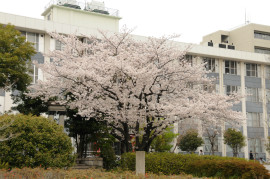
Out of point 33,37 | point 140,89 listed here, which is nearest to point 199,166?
point 140,89

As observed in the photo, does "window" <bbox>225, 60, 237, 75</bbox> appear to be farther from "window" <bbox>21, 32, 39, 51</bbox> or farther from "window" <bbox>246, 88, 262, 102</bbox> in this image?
"window" <bbox>21, 32, 39, 51</bbox>

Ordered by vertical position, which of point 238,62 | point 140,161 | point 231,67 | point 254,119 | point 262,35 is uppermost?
point 262,35

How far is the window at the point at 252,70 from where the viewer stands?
43.5 m

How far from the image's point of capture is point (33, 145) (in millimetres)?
14508

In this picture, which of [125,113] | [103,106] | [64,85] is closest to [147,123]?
[125,113]

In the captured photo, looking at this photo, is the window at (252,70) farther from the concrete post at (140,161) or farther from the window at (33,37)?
the concrete post at (140,161)

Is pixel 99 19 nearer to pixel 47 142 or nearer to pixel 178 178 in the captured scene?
pixel 47 142

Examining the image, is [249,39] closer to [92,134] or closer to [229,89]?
[229,89]

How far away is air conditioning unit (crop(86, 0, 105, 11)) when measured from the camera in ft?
130

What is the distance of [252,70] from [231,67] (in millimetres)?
3261

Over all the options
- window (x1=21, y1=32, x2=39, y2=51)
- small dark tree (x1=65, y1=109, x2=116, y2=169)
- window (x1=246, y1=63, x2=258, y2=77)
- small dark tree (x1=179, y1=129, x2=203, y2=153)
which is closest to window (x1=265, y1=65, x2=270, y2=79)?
window (x1=246, y1=63, x2=258, y2=77)

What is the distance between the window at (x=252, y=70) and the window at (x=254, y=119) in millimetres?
4969

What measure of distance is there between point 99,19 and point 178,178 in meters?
31.1

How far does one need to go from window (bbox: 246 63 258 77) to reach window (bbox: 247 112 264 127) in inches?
196
